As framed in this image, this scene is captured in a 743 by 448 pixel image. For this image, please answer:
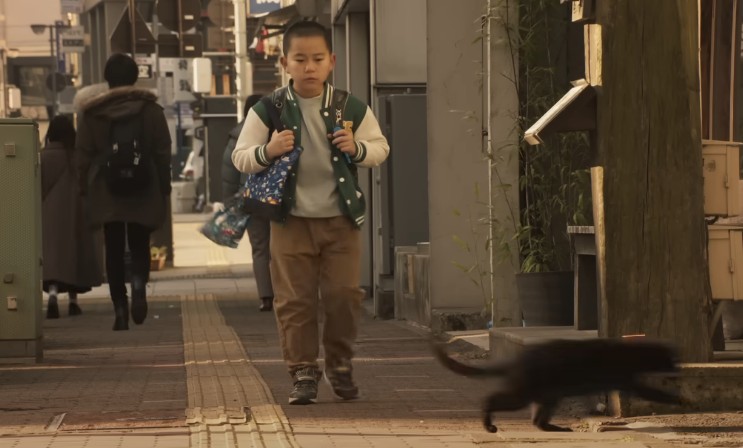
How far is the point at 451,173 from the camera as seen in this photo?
11812mm

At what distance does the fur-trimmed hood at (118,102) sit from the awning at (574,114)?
5.61 m

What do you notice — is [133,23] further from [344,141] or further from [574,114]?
[574,114]

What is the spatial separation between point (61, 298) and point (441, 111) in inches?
Answer: 287

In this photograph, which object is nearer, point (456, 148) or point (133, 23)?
point (456, 148)

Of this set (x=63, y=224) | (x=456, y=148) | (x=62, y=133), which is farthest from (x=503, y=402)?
(x=62, y=133)

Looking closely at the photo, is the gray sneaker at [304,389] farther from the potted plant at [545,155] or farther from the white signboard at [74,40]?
the white signboard at [74,40]

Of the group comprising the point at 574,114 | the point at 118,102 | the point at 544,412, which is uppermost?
the point at 118,102

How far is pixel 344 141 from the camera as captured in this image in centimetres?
745

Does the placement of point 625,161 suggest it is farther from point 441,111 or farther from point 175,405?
point 441,111

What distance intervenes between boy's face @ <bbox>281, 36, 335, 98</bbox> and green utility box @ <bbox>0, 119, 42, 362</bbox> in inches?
119

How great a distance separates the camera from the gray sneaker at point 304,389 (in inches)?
298

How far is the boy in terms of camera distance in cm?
754

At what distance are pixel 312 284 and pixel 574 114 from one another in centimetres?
140

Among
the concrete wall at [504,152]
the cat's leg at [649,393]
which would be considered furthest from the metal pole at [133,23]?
the cat's leg at [649,393]
